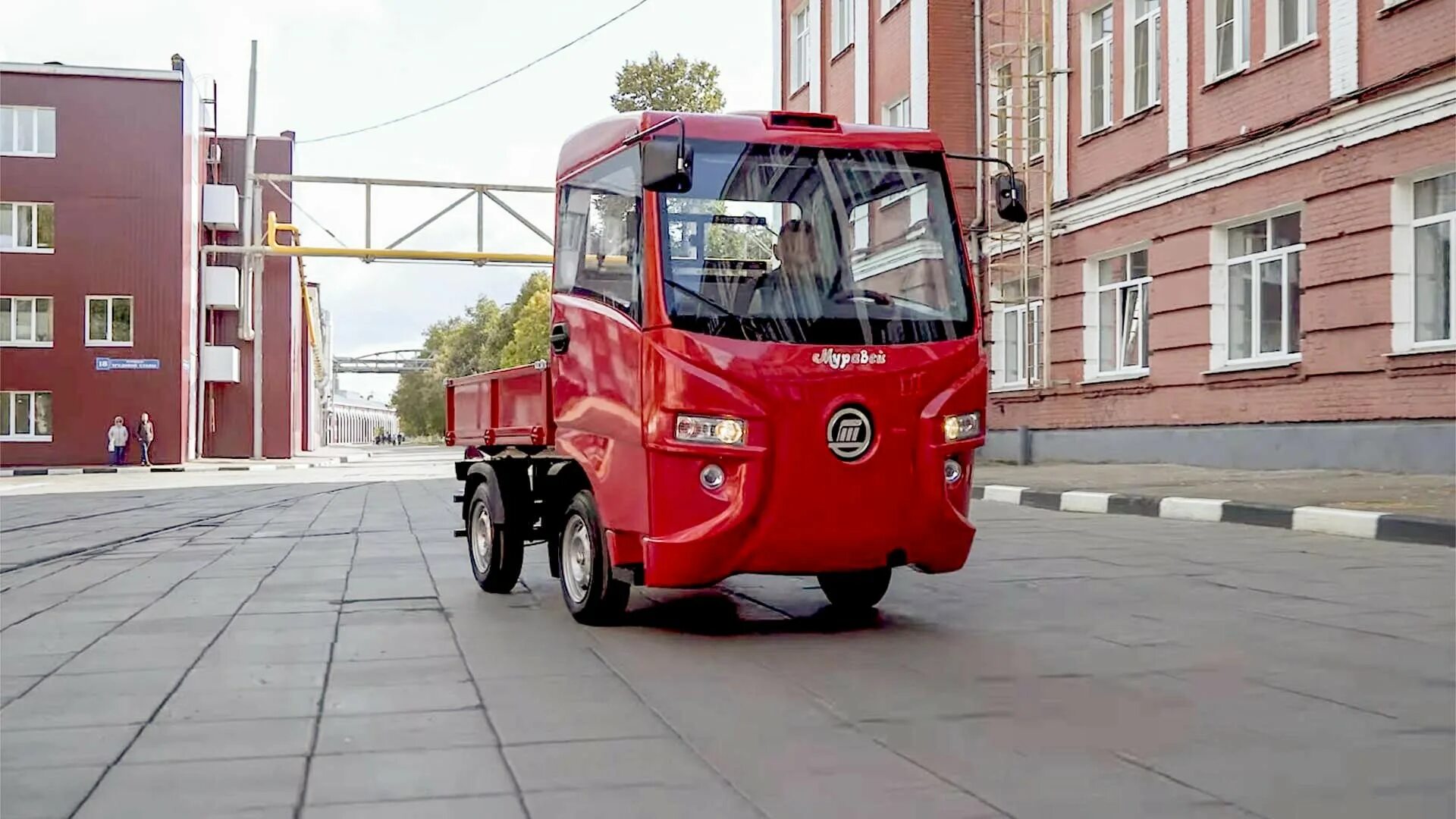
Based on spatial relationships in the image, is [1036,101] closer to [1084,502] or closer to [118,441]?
[1084,502]

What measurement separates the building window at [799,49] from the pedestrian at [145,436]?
2112 cm

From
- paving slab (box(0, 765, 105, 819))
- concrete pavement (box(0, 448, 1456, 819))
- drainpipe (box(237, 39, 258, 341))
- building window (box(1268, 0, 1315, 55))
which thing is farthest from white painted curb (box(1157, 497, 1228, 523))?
drainpipe (box(237, 39, 258, 341))

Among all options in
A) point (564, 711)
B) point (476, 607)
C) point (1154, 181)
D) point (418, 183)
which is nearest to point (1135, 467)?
point (1154, 181)

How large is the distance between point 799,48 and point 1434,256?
2357 centimetres

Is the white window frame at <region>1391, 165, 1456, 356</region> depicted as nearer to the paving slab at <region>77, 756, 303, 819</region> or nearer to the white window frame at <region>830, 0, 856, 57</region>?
the paving slab at <region>77, 756, 303, 819</region>

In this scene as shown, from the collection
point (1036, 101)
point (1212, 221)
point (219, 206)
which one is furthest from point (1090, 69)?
point (219, 206)

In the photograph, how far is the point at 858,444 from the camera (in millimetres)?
7254

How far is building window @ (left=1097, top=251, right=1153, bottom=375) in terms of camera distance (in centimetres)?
2147

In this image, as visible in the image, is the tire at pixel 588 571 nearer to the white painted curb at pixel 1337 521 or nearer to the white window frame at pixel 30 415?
the white painted curb at pixel 1337 521

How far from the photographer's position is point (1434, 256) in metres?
15.4

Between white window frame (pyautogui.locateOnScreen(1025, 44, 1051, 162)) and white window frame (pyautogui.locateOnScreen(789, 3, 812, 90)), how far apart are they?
11.4 m

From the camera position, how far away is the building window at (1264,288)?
58.6 ft

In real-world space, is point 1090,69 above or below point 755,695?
above

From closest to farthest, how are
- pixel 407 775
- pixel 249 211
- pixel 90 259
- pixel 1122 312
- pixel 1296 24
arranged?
pixel 407 775 < pixel 1296 24 < pixel 1122 312 < pixel 249 211 < pixel 90 259
